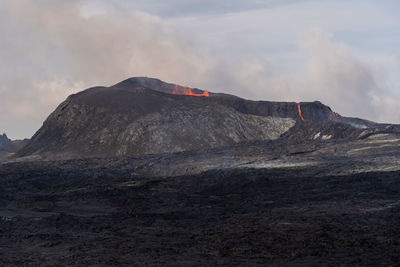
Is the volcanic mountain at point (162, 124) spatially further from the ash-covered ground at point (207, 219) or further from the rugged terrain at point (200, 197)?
the ash-covered ground at point (207, 219)

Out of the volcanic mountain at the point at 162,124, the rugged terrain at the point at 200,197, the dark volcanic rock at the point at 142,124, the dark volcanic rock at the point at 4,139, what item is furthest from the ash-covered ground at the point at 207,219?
the dark volcanic rock at the point at 4,139

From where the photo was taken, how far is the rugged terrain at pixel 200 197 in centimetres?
1517

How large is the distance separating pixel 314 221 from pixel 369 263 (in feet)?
21.0

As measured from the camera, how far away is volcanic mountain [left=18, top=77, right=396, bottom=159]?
2424 inches

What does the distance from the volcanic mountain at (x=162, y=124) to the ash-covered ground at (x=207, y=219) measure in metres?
24.1

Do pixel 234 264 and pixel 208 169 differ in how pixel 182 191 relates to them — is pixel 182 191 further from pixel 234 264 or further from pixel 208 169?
pixel 234 264

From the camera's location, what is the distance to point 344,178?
30547mm

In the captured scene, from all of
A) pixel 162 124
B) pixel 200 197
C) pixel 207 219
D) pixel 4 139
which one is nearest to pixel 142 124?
pixel 162 124

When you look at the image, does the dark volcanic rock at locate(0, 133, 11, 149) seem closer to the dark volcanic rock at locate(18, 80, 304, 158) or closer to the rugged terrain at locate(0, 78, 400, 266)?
the dark volcanic rock at locate(18, 80, 304, 158)

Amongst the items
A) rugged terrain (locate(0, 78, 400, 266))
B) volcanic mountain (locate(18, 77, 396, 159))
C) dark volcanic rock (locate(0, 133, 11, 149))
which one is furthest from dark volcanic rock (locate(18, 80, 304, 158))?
dark volcanic rock (locate(0, 133, 11, 149))

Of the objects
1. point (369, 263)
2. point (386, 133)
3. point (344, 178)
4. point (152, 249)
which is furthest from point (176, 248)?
point (386, 133)

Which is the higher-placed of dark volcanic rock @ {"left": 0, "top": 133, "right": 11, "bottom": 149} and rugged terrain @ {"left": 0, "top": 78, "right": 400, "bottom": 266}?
dark volcanic rock @ {"left": 0, "top": 133, "right": 11, "bottom": 149}

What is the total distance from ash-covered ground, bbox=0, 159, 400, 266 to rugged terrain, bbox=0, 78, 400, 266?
60 mm

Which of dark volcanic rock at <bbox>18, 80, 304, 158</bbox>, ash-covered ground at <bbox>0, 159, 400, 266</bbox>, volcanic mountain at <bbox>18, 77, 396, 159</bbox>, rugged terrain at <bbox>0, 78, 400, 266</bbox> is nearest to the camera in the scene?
ash-covered ground at <bbox>0, 159, 400, 266</bbox>
